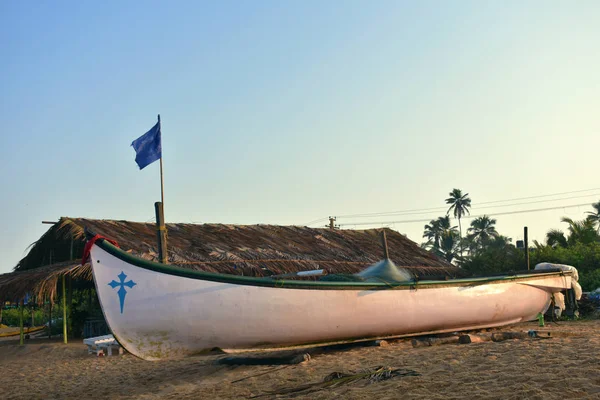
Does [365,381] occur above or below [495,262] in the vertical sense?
below

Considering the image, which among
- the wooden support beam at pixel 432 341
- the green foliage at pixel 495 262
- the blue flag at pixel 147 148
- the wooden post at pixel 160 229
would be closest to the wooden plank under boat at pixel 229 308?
the wooden support beam at pixel 432 341

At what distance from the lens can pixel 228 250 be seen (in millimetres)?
18984

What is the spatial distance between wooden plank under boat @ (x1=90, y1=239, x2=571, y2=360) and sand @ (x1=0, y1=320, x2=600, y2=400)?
49cm

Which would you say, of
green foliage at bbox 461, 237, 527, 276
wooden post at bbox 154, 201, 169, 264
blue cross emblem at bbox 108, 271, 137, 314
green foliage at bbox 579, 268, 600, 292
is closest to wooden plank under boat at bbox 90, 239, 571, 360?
blue cross emblem at bbox 108, 271, 137, 314

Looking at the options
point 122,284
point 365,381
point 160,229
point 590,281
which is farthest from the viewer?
point 590,281

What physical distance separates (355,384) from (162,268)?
3.24m

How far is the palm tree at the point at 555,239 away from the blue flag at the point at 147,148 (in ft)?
63.4

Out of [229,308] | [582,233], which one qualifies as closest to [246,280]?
[229,308]

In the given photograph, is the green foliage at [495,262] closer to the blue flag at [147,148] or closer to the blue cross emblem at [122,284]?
the blue flag at [147,148]

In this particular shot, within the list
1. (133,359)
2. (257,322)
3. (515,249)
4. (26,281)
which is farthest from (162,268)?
(515,249)

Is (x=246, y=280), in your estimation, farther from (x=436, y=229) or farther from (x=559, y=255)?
(x=436, y=229)

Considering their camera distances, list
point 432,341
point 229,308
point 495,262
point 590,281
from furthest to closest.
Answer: point 495,262 < point 590,281 < point 432,341 < point 229,308

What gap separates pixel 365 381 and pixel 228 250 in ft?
40.5

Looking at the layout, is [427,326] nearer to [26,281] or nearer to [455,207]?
[26,281]
